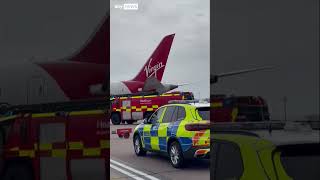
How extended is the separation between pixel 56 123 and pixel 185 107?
9.50 feet

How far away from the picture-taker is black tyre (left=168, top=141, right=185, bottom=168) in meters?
6.16

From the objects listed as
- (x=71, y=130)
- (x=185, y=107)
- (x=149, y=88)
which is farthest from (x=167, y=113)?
(x=71, y=130)

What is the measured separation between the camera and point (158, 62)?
4.41m

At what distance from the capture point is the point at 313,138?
259 cm

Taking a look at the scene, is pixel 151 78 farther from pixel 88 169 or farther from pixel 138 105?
pixel 138 105

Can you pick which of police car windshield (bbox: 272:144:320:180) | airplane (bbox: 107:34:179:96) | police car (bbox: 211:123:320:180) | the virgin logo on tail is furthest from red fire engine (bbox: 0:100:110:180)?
police car windshield (bbox: 272:144:320:180)

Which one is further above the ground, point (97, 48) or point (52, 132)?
point (97, 48)

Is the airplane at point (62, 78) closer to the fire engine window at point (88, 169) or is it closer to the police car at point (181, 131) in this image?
the fire engine window at point (88, 169)

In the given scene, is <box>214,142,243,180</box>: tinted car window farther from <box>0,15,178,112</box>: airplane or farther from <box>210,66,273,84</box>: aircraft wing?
<box>0,15,178,112</box>: airplane

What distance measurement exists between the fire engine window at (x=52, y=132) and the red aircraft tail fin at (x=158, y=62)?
→ 3.17 ft

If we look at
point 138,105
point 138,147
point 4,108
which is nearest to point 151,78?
point 4,108

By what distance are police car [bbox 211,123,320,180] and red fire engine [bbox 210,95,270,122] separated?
1365 mm

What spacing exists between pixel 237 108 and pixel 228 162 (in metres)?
3.56

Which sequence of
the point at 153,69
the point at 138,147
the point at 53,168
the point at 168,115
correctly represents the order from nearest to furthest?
the point at 53,168, the point at 153,69, the point at 168,115, the point at 138,147
